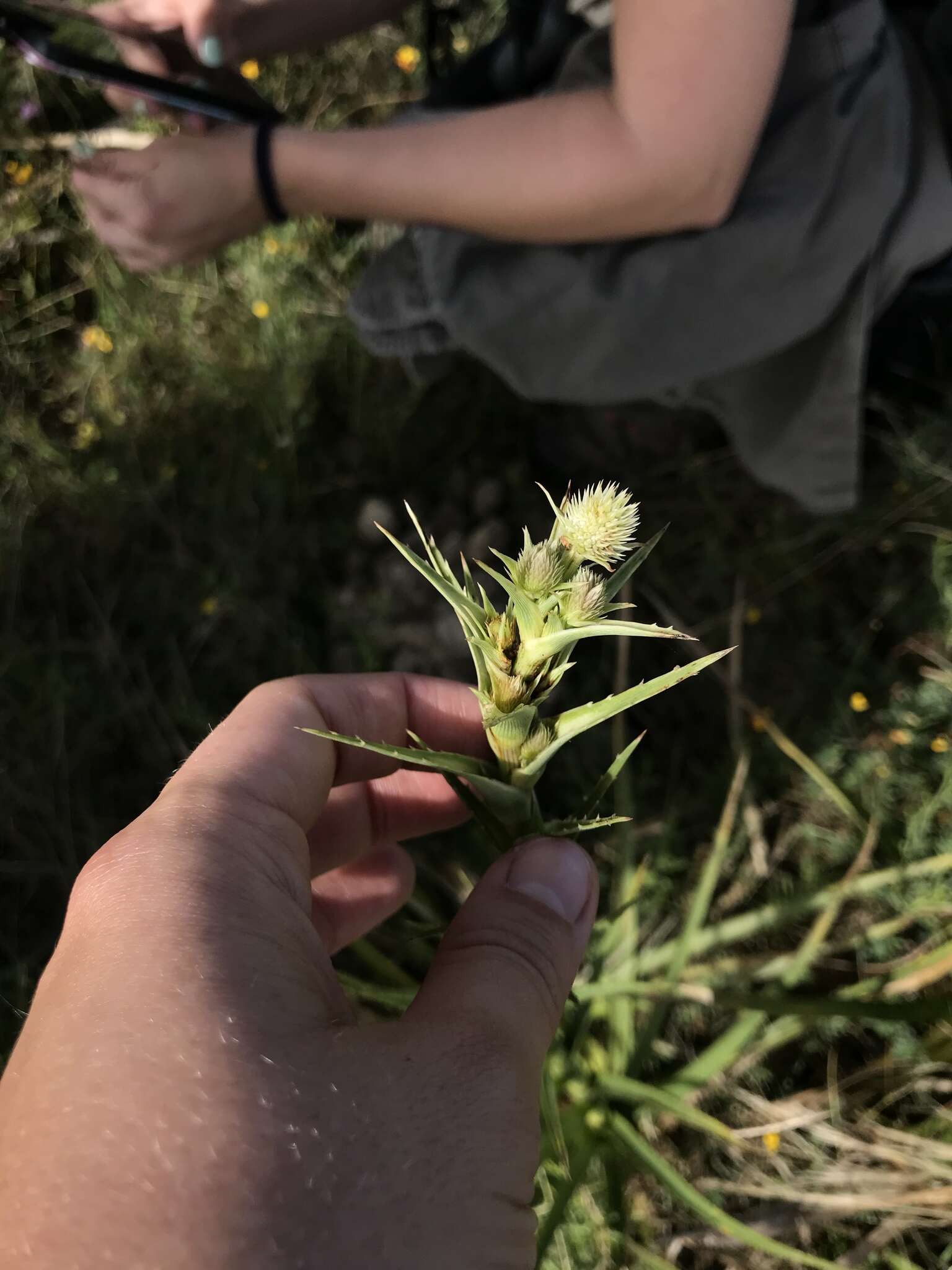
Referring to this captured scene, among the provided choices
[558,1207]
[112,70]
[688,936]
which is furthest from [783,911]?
[112,70]

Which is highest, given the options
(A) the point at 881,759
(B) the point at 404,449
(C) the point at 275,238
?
(C) the point at 275,238

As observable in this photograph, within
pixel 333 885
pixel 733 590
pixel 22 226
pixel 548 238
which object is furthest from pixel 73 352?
pixel 733 590

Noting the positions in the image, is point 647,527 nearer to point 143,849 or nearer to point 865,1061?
point 865,1061

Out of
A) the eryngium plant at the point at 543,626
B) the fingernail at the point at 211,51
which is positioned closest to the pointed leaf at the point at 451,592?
the eryngium plant at the point at 543,626

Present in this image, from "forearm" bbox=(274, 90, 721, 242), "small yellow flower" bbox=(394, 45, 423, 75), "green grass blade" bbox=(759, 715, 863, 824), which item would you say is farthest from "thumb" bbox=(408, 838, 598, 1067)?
"small yellow flower" bbox=(394, 45, 423, 75)

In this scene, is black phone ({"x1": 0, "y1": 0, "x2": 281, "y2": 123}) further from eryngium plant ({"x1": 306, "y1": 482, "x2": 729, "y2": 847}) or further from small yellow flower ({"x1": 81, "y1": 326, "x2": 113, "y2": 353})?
eryngium plant ({"x1": 306, "y1": 482, "x2": 729, "y2": 847})

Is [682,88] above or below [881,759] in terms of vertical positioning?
above

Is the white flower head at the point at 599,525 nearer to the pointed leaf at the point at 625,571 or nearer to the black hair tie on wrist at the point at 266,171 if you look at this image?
the pointed leaf at the point at 625,571
